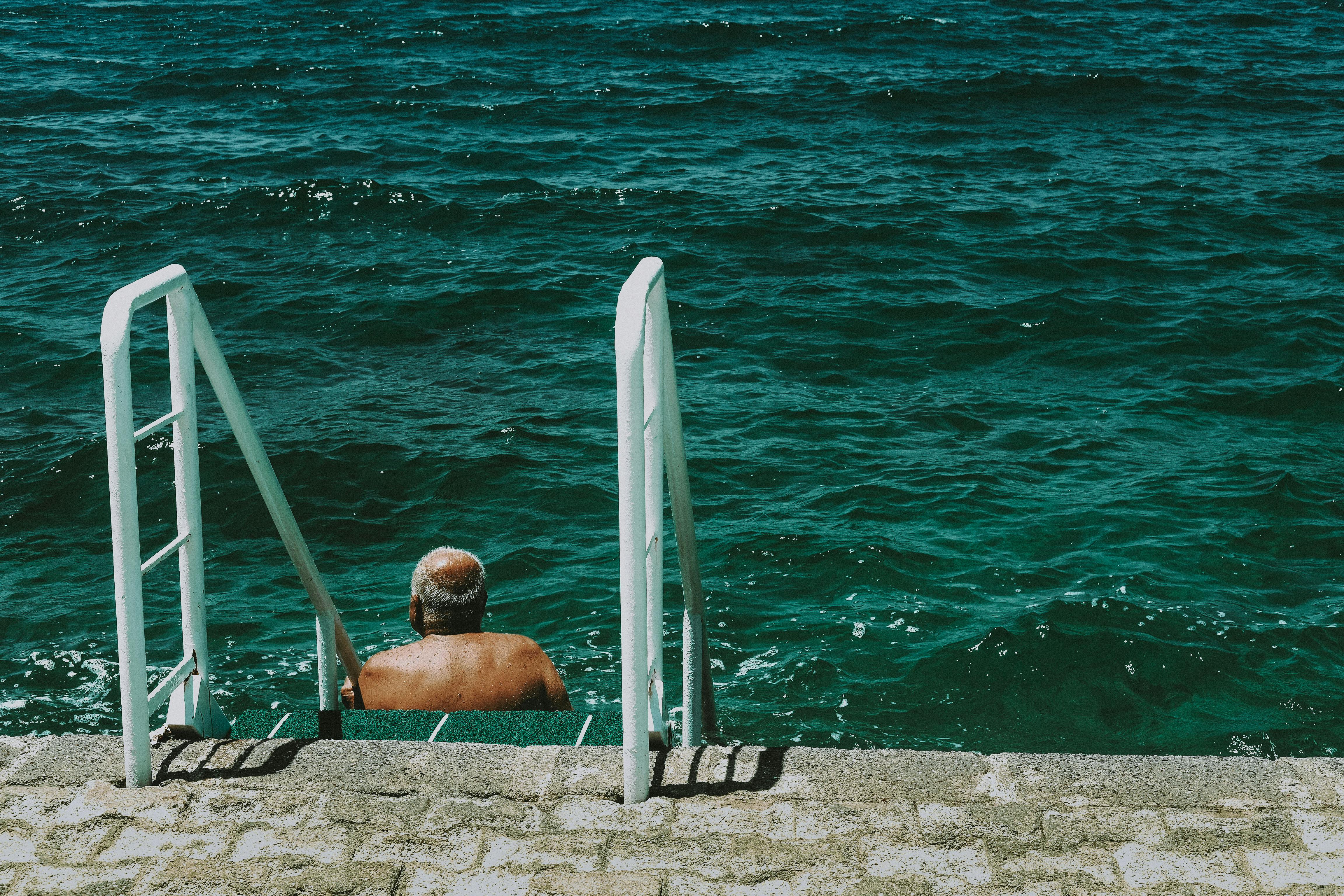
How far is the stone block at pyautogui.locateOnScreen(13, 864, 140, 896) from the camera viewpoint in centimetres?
348

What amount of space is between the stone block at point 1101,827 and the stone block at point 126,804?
2.41m

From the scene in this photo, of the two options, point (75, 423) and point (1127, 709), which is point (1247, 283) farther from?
point (75, 423)

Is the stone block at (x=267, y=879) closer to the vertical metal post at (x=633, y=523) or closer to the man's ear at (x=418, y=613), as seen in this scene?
the vertical metal post at (x=633, y=523)

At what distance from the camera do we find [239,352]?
1275 cm

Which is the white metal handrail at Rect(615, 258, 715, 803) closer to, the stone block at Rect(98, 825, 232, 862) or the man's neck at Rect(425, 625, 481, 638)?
the man's neck at Rect(425, 625, 481, 638)

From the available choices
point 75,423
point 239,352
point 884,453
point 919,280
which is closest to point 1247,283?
point 919,280

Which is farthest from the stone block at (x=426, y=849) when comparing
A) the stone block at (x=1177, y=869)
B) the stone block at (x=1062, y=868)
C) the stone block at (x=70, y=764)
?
the stone block at (x=1177, y=869)

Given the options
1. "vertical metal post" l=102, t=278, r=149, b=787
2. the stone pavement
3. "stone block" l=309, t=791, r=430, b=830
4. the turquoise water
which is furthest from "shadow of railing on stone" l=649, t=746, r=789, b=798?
the turquoise water

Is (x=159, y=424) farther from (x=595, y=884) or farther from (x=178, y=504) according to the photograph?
(x=595, y=884)

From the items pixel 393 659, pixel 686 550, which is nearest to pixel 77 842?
pixel 393 659

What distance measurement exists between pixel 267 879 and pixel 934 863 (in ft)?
5.71

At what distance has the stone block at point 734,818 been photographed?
3674 millimetres

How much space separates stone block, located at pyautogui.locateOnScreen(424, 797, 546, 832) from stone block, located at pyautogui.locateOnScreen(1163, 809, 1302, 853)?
171cm

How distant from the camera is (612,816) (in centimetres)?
374
